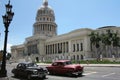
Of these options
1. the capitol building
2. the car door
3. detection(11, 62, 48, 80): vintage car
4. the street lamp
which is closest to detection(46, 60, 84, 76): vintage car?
detection(11, 62, 48, 80): vintage car

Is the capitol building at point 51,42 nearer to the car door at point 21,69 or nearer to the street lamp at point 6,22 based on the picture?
the car door at point 21,69

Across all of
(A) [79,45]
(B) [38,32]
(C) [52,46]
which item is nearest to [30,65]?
(A) [79,45]

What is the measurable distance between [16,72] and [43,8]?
116620 mm

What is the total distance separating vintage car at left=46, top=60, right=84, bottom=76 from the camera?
69.5 feet

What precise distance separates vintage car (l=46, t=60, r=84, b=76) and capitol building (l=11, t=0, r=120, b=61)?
69614mm

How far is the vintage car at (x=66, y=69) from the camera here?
21.2 meters

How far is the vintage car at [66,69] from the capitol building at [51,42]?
69614mm

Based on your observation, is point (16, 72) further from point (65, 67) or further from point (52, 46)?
point (52, 46)

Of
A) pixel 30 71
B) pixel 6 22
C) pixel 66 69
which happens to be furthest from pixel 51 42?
pixel 6 22

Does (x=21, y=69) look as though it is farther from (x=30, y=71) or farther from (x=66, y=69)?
(x=66, y=69)

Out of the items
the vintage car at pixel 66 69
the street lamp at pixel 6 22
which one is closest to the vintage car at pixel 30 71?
the street lamp at pixel 6 22

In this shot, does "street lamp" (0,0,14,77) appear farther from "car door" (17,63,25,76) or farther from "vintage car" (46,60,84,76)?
"vintage car" (46,60,84,76)

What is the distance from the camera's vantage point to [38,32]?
134 m

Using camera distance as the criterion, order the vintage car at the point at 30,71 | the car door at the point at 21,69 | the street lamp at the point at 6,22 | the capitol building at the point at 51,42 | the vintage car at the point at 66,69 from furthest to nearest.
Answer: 1. the capitol building at the point at 51,42
2. the vintage car at the point at 66,69
3. the car door at the point at 21,69
4. the vintage car at the point at 30,71
5. the street lamp at the point at 6,22
